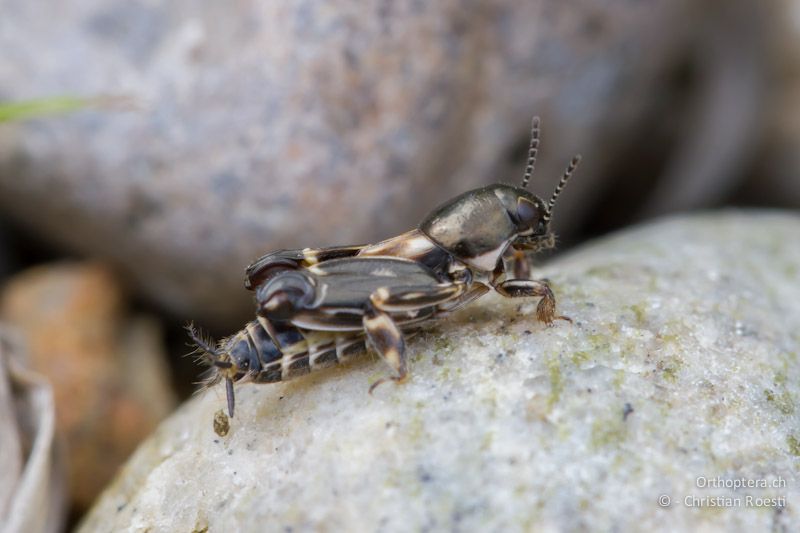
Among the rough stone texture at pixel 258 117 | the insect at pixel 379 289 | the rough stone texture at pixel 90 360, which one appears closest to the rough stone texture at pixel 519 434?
the insect at pixel 379 289

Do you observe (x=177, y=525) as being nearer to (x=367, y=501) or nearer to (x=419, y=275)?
(x=367, y=501)

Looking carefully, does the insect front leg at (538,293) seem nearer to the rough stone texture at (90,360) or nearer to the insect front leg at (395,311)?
the insect front leg at (395,311)

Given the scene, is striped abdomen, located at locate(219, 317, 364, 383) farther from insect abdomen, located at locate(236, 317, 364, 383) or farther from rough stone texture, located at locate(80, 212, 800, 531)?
rough stone texture, located at locate(80, 212, 800, 531)

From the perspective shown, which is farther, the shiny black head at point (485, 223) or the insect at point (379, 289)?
the shiny black head at point (485, 223)

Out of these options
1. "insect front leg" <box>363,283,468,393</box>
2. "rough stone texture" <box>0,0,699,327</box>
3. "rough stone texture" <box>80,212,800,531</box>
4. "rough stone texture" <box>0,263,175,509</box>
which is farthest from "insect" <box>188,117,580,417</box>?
"rough stone texture" <box>0,263,175,509</box>

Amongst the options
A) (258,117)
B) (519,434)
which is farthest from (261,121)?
(519,434)

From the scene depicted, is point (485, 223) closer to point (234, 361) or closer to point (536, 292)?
point (536, 292)

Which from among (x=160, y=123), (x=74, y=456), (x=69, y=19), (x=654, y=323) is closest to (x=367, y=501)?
(x=654, y=323)
